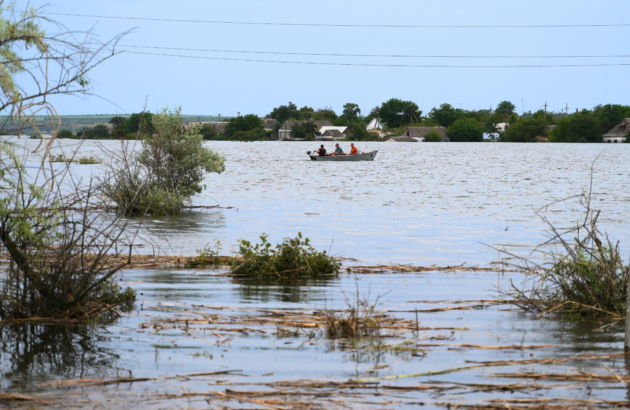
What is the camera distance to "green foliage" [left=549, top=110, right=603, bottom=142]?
15688cm

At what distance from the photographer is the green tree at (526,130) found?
170 metres

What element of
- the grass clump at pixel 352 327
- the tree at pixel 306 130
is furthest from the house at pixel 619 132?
the grass clump at pixel 352 327

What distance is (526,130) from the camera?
172 metres

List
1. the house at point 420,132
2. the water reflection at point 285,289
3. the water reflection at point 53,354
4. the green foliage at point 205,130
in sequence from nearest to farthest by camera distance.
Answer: the water reflection at point 53,354 < the water reflection at point 285,289 < the green foliage at point 205,130 < the house at point 420,132

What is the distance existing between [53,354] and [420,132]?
188502mm

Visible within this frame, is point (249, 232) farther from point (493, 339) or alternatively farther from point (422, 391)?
point (422, 391)

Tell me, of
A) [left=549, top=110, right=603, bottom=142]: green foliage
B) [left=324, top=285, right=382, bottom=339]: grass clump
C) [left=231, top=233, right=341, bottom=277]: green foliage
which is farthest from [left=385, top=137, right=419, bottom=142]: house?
[left=324, top=285, right=382, bottom=339]: grass clump

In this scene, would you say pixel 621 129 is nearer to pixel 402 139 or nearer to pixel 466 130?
pixel 466 130

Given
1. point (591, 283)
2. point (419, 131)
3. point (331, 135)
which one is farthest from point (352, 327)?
point (419, 131)

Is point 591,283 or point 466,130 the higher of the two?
point 466,130

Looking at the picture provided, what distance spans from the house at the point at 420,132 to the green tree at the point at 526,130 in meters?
18.7

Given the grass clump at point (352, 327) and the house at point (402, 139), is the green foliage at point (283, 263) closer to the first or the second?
the grass clump at point (352, 327)

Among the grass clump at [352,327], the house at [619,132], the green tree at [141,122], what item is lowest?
the grass clump at [352,327]

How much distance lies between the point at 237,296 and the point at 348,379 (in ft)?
14.1
